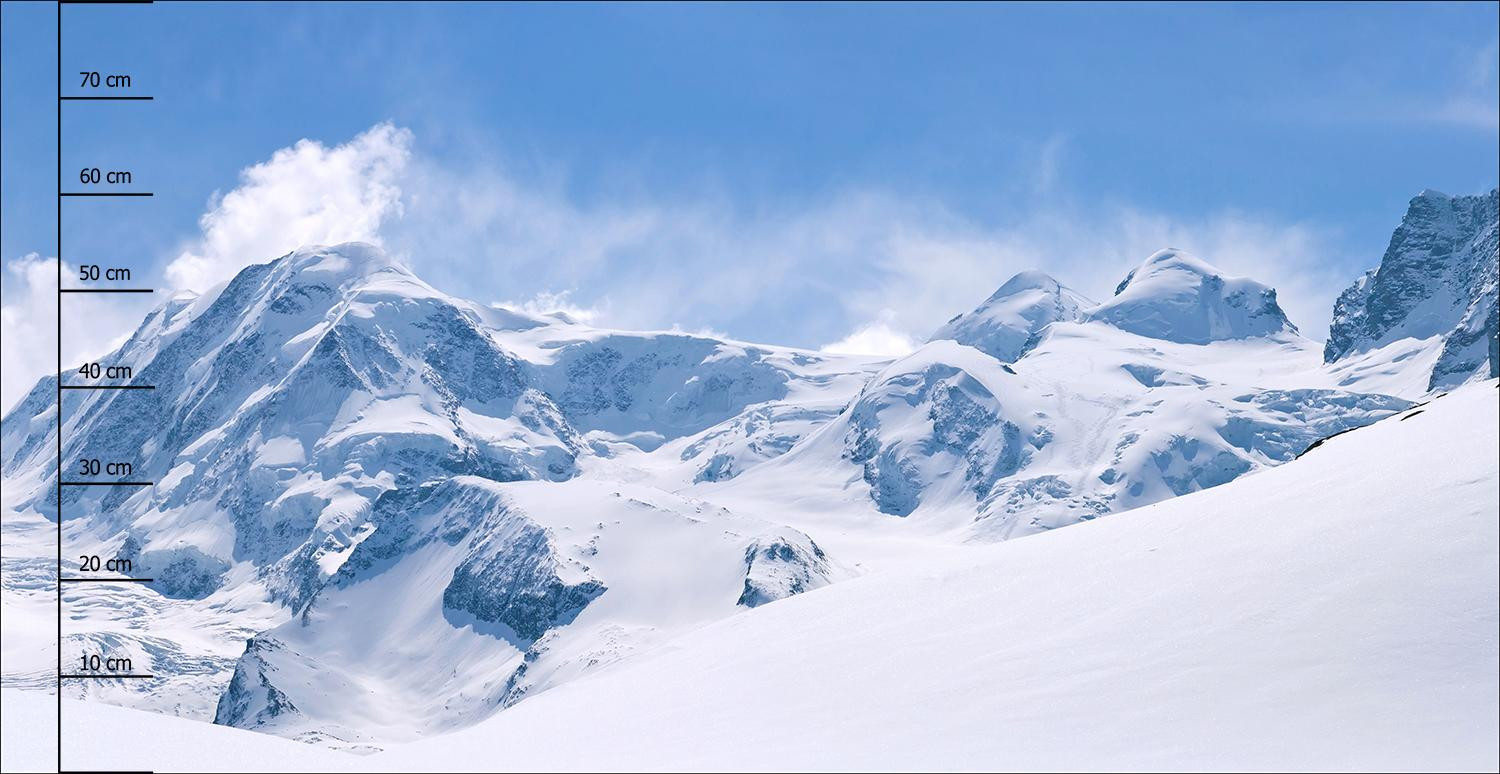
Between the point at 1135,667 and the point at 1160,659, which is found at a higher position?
the point at 1160,659

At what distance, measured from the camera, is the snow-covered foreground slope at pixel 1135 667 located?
109 ft

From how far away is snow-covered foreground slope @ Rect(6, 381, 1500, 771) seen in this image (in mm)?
33281

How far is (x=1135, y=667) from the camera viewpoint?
129ft

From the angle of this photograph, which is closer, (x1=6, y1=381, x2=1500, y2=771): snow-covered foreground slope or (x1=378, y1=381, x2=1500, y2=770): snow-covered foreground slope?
(x1=6, y1=381, x2=1500, y2=771): snow-covered foreground slope

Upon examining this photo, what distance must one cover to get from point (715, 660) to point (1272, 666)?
64.9 feet

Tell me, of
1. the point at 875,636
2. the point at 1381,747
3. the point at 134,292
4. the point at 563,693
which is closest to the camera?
the point at 134,292

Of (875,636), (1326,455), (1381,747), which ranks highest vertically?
(1326,455)

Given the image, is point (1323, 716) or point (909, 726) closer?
point (1323, 716)

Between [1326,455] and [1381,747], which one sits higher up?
[1326,455]

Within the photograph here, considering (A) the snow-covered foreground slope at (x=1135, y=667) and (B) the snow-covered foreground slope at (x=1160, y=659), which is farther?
(B) the snow-covered foreground slope at (x=1160, y=659)

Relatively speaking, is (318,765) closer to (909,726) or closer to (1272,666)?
(909,726)

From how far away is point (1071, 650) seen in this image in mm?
41594

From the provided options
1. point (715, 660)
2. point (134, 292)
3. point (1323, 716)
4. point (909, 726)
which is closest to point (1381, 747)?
point (1323, 716)

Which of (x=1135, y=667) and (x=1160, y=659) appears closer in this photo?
Result: (x=1135, y=667)
